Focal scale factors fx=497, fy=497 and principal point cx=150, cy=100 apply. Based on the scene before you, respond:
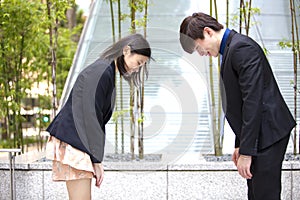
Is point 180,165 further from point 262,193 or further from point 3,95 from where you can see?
point 3,95

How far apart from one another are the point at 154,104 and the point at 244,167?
2.70m

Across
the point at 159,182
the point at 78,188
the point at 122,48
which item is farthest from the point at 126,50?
the point at 159,182

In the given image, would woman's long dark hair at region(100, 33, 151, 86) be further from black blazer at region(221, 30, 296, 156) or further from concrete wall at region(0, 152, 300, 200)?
concrete wall at region(0, 152, 300, 200)

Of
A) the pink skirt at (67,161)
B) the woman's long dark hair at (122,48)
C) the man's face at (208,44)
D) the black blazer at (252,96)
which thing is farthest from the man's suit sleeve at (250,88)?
the pink skirt at (67,161)

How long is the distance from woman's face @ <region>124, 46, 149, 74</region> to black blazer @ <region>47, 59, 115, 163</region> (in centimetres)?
8

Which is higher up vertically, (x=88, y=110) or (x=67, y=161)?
(x=88, y=110)

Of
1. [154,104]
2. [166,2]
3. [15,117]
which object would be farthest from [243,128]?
[166,2]

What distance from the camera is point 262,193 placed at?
2297 millimetres

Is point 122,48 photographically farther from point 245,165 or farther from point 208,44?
point 245,165

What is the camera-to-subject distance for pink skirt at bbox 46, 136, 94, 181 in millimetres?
2340

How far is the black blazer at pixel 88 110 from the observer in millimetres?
2293

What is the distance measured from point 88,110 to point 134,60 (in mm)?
325

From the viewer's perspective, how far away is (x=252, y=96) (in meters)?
2.17

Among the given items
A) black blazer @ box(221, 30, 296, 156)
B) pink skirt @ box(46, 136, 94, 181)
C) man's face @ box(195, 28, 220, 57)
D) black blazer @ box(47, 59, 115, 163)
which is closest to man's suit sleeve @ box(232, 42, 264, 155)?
black blazer @ box(221, 30, 296, 156)
